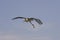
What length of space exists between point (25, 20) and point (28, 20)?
54cm

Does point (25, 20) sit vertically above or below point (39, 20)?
above

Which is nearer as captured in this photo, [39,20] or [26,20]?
[39,20]

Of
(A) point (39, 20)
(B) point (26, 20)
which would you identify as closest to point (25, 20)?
(B) point (26, 20)

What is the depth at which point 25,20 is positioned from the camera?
37188 mm

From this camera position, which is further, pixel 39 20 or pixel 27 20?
pixel 27 20

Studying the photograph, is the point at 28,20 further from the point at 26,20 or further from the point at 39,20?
the point at 39,20

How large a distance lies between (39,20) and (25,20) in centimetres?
520

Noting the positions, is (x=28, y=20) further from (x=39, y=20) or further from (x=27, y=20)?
(x=39, y=20)

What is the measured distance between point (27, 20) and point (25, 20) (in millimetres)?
359

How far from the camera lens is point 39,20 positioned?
107 feet

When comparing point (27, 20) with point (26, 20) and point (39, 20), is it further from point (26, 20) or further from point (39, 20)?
point (39, 20)

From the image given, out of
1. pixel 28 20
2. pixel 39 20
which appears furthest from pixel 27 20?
pixel 39 20

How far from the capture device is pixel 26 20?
122 ft

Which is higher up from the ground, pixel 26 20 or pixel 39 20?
pixel 26 20
